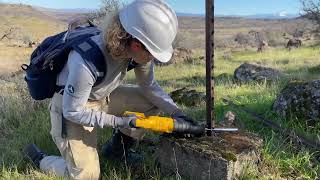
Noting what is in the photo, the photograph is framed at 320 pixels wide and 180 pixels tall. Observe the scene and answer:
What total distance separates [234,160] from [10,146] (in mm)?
2712

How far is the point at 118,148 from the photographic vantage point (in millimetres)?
5035

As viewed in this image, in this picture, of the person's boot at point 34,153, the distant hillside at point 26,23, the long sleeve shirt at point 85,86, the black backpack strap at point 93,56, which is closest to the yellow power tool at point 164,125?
the long sleeve shirt at point 85,86

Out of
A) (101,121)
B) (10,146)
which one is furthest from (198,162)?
(10,146)

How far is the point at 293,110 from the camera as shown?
18.2 feet

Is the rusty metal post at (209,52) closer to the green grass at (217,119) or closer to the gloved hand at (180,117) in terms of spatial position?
the gloved hand at (180,117)

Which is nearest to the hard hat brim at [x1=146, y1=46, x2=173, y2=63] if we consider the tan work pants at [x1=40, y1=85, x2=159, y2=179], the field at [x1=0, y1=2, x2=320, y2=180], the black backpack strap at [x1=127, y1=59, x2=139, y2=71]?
the black backpack strap at [x1=127, y1=59, x2=139, y2=71]

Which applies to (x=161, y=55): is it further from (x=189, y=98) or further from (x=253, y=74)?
(x=253, y=74)

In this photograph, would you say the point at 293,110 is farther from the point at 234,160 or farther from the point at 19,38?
the point at 19,38

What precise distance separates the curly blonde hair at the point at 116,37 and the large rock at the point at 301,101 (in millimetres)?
2332

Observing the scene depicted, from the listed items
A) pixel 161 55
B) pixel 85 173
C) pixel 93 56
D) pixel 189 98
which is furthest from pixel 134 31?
pixel 189 98

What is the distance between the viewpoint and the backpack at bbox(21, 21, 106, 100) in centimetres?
410

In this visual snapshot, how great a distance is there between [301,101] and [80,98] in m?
2.57

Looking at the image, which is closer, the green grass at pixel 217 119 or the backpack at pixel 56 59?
the backpack at pixel 56 59

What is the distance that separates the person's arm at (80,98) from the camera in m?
4.00
